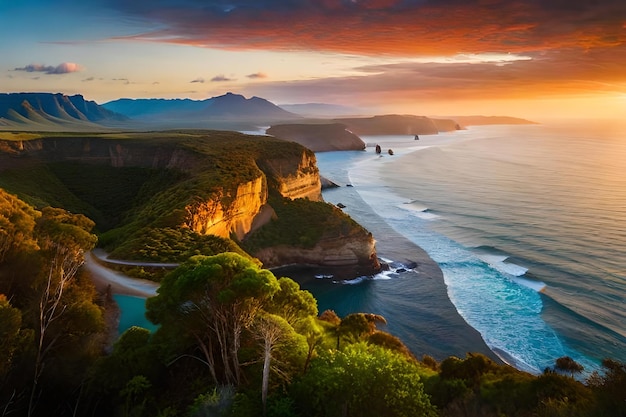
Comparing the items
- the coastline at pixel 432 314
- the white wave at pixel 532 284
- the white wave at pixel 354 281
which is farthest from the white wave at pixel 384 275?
the white wave at pixel 532 284

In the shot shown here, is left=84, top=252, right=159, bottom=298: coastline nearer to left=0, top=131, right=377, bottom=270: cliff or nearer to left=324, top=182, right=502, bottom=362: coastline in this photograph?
left=0, top=131, right=377, bottom=270: cliff

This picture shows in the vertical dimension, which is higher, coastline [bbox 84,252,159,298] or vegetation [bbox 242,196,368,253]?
coastline [bbox 84,252,159,298]

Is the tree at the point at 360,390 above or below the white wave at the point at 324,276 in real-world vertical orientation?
above

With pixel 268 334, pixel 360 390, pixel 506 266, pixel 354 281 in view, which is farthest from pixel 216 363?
pixel 506 266

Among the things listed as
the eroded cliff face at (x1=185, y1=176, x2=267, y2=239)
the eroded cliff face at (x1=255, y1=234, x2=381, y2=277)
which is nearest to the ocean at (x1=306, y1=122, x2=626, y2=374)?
the eroded cliff face at (x1=255, y1=234, x2=381, y2=277)

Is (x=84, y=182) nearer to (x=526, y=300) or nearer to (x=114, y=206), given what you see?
(x=114, y=206)

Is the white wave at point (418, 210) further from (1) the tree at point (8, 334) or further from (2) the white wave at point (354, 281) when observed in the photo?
(1) the tree at point (8, 334)

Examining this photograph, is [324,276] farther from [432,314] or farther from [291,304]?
[291,304]
